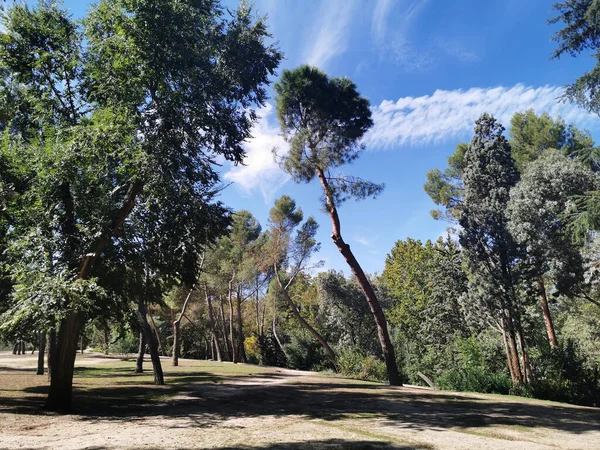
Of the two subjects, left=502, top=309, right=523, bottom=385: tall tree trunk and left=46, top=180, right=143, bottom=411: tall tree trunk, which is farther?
left=502, top=309, right=523, bottom=385: tall tree trunk

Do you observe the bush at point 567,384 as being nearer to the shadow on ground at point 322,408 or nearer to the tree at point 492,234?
the tree at point 492,234

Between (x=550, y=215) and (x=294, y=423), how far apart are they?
1455cm

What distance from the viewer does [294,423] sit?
659cm

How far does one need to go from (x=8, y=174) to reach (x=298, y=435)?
8.42 metres

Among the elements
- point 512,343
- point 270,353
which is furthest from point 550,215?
point 270,353

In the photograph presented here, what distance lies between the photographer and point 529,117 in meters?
24.6

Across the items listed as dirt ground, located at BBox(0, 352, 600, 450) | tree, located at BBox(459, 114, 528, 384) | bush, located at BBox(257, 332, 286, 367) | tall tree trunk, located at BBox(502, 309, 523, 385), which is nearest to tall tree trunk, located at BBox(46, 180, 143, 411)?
dirt ground, located at BBox(0, 352, 600, 450)

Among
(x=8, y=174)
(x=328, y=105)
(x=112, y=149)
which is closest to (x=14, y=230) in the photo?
(x=8, y=174)

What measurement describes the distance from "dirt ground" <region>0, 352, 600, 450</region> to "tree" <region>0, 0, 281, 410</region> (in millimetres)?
1724

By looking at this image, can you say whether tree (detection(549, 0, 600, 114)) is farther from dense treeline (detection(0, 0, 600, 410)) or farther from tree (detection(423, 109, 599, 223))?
tree (detection(423, 109, 599, 223))

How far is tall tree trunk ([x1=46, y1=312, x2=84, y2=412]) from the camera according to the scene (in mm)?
8109

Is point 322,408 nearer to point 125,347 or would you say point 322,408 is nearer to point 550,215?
point 550,215

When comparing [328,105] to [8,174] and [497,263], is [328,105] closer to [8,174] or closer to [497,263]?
[497,263]

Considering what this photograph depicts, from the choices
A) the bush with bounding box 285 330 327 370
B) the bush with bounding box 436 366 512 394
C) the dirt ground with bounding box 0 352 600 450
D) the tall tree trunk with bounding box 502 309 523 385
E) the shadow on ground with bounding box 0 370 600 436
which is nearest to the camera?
the dirt ground with bounding box 0 352 600 450
